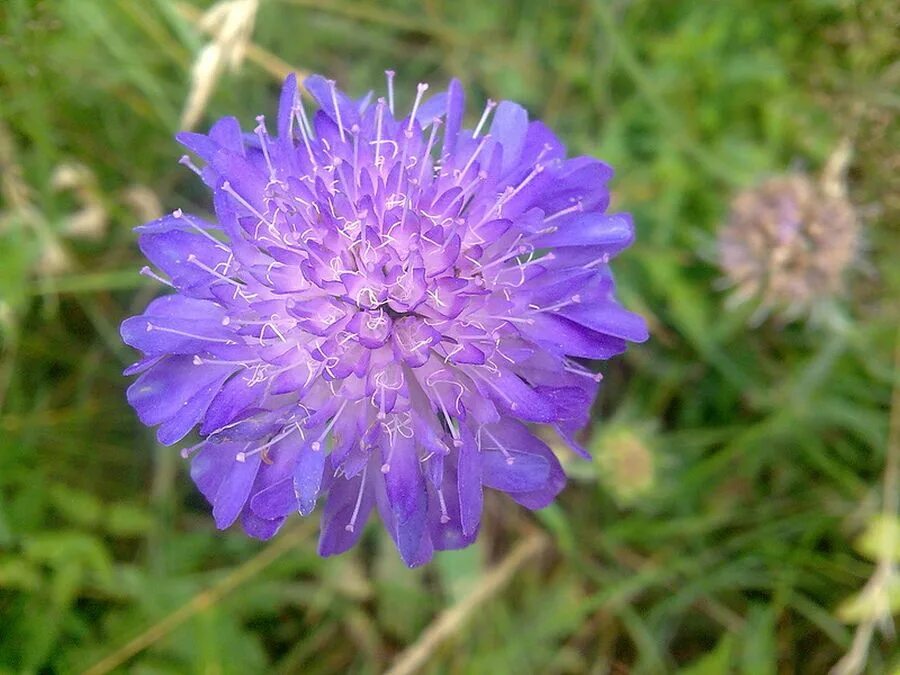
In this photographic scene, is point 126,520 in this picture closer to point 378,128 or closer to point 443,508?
point 443,508

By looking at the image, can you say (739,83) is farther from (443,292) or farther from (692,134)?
(443,292)

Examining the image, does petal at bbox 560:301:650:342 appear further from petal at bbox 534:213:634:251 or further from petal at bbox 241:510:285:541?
petal at bbox 241:510:285:541

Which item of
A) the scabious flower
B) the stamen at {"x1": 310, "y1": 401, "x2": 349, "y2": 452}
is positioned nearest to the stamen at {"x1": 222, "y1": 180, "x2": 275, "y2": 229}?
the scabious flower

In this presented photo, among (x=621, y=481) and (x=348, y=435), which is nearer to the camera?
(x=348, y=435)

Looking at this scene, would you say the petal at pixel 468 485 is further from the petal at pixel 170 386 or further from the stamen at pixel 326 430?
the petal at pixel 170 386

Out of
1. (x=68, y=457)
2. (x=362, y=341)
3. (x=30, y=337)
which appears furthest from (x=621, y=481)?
(x=30, y=337)
